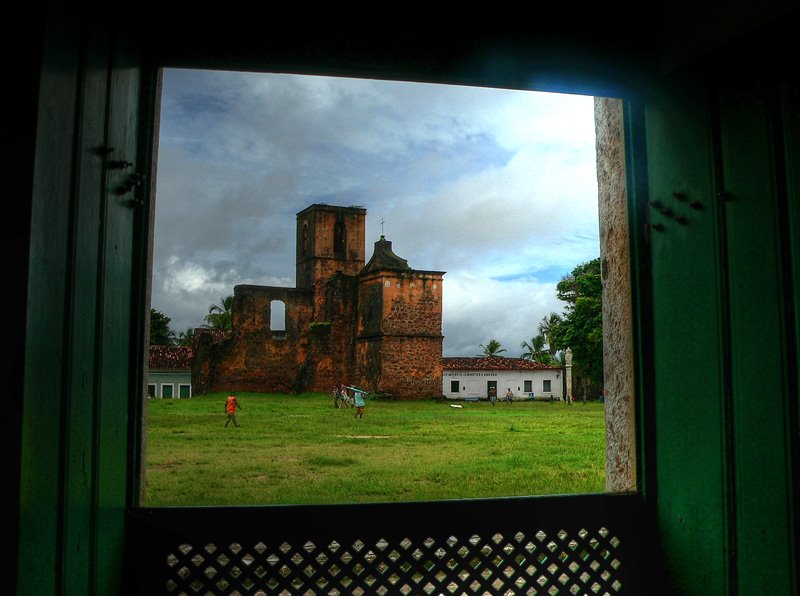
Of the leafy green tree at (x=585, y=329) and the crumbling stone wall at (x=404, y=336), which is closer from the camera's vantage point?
the leafy green tree at (x=585, y=329)

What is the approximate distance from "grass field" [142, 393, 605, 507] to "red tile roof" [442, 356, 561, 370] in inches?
594

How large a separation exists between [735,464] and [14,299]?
7.45ft

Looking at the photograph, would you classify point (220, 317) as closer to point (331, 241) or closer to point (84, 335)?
point (331, 241)

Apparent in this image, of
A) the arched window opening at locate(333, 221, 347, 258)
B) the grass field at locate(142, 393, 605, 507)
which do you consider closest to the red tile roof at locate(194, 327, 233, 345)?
the arched window opening at locate(333, 221, 347, 258)

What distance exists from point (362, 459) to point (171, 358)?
2014 cm

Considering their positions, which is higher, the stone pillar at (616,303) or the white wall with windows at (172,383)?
the stone pillar at (616,303)

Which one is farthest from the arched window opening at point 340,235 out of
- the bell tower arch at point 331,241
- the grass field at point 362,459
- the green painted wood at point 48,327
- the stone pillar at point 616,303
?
the green painted wood at point 48,327

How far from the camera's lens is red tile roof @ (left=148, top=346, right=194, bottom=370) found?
90.8 ft

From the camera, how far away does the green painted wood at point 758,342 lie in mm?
2334

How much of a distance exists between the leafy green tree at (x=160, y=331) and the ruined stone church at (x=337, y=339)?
6.93ft

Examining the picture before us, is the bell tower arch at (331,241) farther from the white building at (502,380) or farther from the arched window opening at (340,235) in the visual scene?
the white building at (502,380)

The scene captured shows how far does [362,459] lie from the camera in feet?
32.4

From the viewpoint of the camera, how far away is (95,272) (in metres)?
2.13

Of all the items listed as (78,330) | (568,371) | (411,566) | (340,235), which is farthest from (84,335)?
(340,235)
